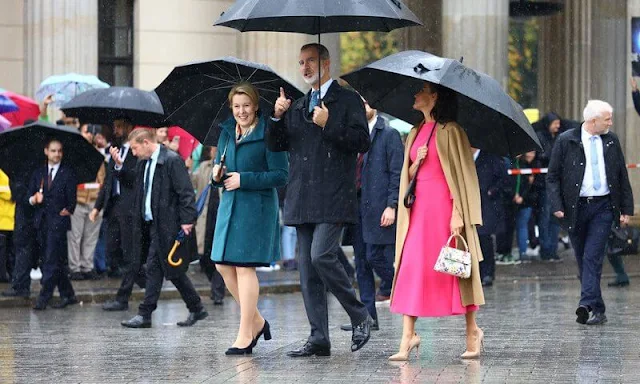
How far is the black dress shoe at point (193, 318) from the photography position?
49.1ft

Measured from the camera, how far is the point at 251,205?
1181cm

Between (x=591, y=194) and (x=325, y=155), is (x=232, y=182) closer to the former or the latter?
(x=325, y=155)

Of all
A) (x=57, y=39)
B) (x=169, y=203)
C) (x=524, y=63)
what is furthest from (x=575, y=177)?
(x=524, y=63)

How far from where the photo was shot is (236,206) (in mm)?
11820

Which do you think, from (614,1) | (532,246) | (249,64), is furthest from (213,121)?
(614,1)

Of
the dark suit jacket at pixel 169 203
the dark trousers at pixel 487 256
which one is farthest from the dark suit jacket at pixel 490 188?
the dark suit jacket at pixel 169 203

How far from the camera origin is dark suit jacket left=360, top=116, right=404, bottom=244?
46.6ft

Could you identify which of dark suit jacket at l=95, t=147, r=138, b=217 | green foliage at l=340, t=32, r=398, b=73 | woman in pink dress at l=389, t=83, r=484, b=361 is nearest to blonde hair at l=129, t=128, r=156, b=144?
dark suit jacket at l=95, t=147, r=138, b=217

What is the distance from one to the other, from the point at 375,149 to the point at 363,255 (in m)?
0.86

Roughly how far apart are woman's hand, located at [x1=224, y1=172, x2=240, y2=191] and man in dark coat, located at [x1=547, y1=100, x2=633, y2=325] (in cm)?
355

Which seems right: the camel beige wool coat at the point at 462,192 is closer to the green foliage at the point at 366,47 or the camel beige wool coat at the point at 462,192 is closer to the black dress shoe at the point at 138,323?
the black dress shoe at the point at 138,323

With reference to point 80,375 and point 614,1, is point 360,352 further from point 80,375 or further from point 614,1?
point 614,1

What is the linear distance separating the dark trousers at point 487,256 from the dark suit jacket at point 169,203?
4.93 meters

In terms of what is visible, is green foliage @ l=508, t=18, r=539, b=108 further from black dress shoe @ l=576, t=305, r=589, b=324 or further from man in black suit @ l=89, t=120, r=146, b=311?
black dress shoe @ l=576, t=305, r=589, b=324
